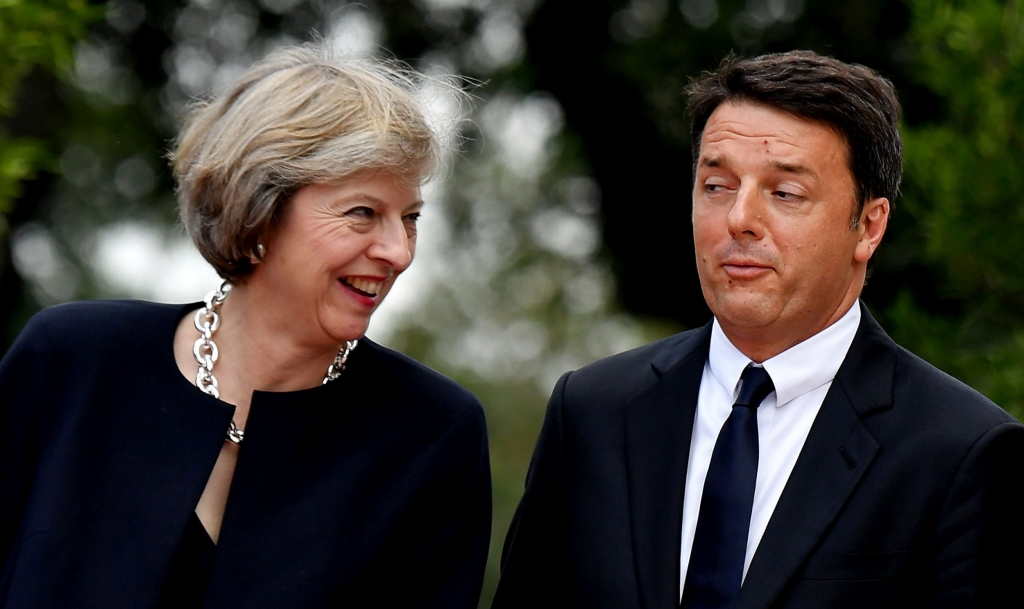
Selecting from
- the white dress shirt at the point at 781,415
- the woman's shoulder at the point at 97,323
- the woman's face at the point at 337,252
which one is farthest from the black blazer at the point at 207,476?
the white dress shirt at the point at 781,415

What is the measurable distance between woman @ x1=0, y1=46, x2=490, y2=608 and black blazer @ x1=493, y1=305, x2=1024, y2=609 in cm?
27

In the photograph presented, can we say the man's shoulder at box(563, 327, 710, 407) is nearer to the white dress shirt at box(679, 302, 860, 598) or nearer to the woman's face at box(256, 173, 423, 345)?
the white dress shirt at box(679, 302, 860, 598)

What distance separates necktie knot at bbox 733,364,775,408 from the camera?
2.77m

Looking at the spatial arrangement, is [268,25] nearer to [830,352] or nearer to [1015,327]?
[1015,327]

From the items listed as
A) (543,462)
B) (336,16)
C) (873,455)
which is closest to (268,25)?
(336,16)

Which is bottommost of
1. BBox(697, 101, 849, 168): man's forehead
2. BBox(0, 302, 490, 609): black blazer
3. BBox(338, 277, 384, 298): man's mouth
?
BBox(0, 302, 490, 609): black blazer

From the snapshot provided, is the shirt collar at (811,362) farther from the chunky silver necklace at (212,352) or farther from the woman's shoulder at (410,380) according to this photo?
the chunky silver necklace at (212,352)

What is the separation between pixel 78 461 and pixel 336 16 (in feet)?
14.7

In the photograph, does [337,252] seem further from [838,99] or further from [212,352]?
[838,99]

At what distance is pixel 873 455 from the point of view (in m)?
2.65

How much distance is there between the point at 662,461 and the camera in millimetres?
2869

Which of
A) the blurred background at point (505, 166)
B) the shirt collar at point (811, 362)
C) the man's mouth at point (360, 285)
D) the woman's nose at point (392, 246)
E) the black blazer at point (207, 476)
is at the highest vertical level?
the blurred background at point (505, 166)

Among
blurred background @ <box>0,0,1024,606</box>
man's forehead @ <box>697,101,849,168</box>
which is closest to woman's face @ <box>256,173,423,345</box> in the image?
man's forehead @ <box>697,101,849,168</box>

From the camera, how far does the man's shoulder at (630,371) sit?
304 cm
